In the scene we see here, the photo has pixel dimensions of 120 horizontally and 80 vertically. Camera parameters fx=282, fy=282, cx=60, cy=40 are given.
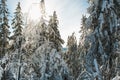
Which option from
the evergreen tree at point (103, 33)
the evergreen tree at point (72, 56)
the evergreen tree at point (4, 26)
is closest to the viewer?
the evergreen tree at point (103, 33)

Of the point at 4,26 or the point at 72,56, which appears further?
the point at 72,56

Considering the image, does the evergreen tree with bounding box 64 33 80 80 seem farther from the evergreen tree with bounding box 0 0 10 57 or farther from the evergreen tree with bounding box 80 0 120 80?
the evergreen tree with bounding box 80 0 120 80

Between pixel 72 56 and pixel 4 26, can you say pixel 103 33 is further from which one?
pixel 72 56

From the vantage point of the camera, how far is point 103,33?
16906mm

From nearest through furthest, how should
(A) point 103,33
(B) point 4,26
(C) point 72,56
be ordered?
(A) point 103,33, (B) point 4,26, (C) point 72,56

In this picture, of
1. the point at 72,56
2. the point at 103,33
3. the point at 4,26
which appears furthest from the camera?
the point at 72,56

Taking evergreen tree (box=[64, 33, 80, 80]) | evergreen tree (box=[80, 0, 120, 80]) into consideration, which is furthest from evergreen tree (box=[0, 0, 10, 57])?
evergreen tree (box=[80, 0, 120, 80])

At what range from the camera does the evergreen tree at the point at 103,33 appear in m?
16.5

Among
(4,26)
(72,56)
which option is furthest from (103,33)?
(72,56)

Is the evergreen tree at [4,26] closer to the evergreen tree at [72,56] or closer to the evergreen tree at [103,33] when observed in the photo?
the evergreen tree at [72,56]

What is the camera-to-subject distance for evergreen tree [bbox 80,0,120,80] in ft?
54.3

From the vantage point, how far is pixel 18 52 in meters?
11.5

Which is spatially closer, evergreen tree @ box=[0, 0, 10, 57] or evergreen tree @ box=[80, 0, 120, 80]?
evergreen tree @ box=[80, 0, 120, 80]

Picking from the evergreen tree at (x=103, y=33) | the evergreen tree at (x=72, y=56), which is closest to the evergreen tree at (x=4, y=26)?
the evergreen tree at (x=72, y=56)
